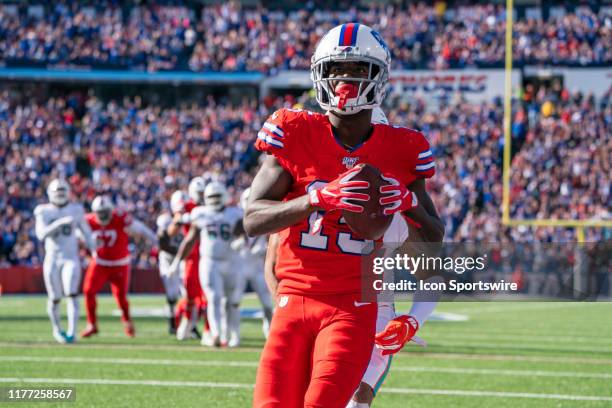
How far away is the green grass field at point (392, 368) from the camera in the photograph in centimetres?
782

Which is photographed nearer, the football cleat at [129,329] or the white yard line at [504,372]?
the white yard line at [504,372]

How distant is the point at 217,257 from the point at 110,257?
174 cm

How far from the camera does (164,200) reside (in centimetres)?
2598

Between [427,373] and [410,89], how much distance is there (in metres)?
24.0

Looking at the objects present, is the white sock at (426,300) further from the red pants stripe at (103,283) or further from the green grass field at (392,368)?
the red pants stripe at (103,283)

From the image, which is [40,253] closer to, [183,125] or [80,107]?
[183,125]

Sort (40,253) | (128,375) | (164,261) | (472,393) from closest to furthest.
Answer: (472,393)
(128,375)
(164,261)
(40,253)

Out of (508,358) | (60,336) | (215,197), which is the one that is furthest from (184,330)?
(508,358)

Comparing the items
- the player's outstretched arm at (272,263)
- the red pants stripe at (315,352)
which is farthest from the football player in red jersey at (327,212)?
the player's outstretched arm at (272,263)

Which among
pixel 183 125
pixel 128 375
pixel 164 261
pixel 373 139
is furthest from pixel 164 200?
pixel 373 139

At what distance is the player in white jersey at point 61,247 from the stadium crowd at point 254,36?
2130 cm

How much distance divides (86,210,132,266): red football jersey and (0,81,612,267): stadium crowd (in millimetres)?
10669

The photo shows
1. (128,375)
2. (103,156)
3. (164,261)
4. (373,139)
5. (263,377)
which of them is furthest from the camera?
(103,156)

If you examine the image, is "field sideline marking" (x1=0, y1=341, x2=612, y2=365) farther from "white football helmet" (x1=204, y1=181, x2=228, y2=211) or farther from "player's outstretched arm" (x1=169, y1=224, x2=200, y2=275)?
"white football helmet" (x1=204, y1=181, x2=228, y2=211)
